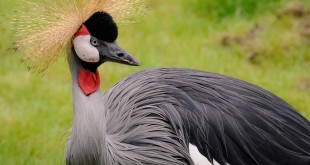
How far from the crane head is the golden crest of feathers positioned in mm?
33

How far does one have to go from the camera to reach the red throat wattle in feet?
8.08

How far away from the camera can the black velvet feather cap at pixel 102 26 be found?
96.1 inches

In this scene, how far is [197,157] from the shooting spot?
8.59 feet

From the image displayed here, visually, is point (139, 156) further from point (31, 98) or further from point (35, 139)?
point (31, 98)

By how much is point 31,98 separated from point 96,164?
61.8 inches

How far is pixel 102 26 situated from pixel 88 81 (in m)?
0.18

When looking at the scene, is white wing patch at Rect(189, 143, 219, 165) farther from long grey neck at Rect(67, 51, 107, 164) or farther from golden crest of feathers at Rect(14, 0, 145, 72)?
golden crest of feathers at Rect(14, 0, 145, 72)

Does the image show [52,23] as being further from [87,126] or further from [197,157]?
[197,157]

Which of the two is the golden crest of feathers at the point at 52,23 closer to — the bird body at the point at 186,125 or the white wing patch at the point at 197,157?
the bird body at the point at 186,125

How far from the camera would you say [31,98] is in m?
4.02

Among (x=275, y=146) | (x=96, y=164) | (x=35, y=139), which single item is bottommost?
(x=35, y=139)

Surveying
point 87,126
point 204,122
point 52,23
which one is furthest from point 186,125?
point 52,23

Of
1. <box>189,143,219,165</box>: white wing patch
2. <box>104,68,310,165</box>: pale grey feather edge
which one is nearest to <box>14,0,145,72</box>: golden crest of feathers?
<box>104,68,310,165</box>: pale grey feather edge

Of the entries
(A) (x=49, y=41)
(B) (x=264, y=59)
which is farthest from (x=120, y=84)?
(B) (x=264, y=59)
